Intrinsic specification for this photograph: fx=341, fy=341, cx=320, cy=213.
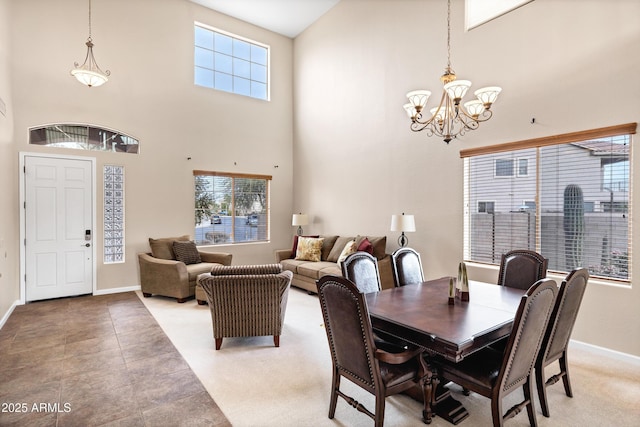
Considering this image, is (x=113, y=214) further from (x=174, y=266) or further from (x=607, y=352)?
(x=607, y=352)

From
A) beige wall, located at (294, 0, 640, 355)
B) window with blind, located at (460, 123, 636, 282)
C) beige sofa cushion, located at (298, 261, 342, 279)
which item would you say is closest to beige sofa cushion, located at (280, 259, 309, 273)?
beige sofa cushion, located at (298, 261, 342, 279)

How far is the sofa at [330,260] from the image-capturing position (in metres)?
5.24

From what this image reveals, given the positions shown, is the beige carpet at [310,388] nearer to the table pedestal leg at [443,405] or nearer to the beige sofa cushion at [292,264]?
the table pedestal leg at [443,405]

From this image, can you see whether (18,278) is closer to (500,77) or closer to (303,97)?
(303,97)

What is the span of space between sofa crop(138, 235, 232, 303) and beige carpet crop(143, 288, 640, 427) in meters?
1.28

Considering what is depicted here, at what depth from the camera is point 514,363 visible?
6.45 ft

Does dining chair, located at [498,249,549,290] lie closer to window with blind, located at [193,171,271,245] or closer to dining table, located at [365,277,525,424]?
dining table, located at [365,277,525,424]

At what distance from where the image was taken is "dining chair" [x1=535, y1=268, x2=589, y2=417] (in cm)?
224

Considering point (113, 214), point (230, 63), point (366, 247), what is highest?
point (230, 63)

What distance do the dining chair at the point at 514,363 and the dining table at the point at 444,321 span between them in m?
0.15

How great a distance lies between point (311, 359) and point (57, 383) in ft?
7.02

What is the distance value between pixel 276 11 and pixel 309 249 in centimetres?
484

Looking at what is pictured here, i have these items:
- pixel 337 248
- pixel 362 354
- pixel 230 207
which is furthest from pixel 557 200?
pixel 230 207

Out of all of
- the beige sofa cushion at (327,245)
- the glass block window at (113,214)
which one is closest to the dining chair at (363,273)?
the beige sofa cushion at (327,245)
